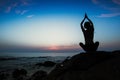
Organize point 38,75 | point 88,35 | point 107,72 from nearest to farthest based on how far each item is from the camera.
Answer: point 107,72, point 88,35, point 38,75

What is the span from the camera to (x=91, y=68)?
7199mm

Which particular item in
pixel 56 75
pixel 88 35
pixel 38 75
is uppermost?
pixel 88 35

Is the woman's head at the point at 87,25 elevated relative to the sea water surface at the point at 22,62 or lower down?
elevated

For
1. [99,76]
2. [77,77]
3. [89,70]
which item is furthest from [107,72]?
[77,77]

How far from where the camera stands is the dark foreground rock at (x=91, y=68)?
646 centimetres

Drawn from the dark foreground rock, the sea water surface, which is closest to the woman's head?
the dark foreground rock

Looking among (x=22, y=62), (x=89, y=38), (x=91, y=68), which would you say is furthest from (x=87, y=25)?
(x=22, y=62)

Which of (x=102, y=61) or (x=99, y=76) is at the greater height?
(x=102, y=61)

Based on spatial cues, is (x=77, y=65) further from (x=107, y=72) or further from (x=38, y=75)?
(x=38, y=75)

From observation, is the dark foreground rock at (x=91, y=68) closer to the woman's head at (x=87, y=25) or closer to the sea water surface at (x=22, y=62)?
the woman's head at (x=87, y=25)

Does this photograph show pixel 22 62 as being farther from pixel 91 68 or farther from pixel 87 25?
pixel 91 68

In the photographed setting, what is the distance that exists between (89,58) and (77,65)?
0.77m

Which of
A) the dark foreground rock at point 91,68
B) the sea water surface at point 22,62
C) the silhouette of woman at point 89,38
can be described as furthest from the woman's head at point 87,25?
the sea water surface at point 22,62

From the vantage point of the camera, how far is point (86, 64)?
7605 millimetres
